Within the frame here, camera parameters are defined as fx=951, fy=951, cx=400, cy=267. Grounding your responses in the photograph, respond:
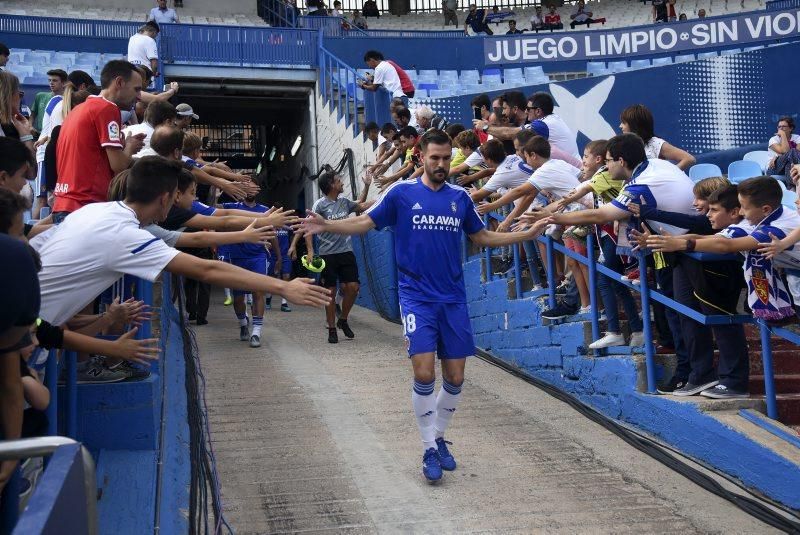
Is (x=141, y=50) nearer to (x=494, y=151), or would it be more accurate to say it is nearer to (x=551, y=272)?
(x=494, y=151)

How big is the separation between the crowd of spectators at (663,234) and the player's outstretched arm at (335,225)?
3.47 ft

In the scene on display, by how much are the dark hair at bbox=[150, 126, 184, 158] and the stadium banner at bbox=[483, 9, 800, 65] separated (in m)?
15.2

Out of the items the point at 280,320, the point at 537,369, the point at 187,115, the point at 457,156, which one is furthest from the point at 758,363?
the point at 280,320

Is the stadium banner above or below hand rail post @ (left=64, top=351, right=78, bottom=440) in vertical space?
above

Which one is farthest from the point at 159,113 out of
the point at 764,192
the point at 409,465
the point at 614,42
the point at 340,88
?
the point at 614,42

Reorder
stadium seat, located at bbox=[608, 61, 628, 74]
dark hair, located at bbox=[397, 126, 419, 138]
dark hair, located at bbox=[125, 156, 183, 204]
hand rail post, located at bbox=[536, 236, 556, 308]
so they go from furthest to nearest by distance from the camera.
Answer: stadium seat, located at bbox=[608, 61, 628, 74], dark hair, located at bbox=[397, 126, 419, 138], hand rail post, located at bbox=[536, 236, 556, 308], dark hair, located at bbox=[125, 156, 183, 204]

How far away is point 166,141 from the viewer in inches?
268

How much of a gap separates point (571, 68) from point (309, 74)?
578cm

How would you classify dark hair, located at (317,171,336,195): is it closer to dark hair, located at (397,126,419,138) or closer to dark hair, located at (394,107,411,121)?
dark hair, located at (397,126,419,138)

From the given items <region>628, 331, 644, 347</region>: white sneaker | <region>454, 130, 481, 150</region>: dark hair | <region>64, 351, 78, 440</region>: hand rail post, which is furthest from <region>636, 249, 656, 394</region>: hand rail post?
<region>454, 130, 481, 150</region>: dark hair

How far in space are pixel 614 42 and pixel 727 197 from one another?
633 inches

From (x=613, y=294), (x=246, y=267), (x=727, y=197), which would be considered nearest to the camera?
(x=727, y=197)

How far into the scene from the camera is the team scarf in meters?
5.47

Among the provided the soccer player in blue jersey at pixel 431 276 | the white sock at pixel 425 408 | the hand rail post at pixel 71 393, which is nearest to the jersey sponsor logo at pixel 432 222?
the soccer player in blue jersey at pixel 431 276
